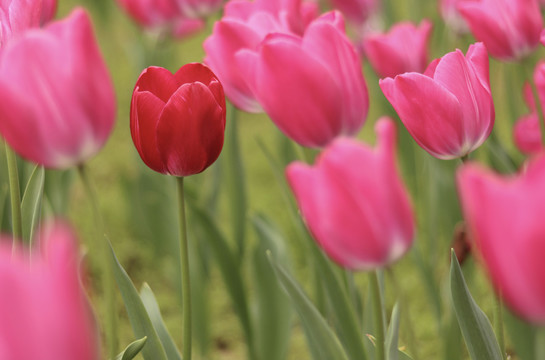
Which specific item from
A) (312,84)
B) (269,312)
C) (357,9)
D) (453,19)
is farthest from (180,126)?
(357,9)

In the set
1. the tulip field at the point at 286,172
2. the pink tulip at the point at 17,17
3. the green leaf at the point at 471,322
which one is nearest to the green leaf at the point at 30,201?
the tulip field at the point at 286,172

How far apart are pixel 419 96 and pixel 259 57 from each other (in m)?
0.12

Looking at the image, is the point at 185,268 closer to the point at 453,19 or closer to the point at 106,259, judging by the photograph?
the point at 106,259

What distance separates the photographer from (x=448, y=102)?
0.54 metres

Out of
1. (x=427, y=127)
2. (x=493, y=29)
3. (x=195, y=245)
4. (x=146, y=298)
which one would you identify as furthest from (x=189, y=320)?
(x=195, y=245)

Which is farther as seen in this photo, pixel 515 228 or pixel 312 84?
pixel 312 84

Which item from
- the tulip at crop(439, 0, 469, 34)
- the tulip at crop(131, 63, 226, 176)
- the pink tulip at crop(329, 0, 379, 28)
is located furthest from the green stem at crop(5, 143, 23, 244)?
the pink tulip at crop(329, 0, 379, 28)

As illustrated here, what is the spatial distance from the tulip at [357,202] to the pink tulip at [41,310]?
0.15m

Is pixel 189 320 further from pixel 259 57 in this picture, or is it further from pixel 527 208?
pixel 527 208

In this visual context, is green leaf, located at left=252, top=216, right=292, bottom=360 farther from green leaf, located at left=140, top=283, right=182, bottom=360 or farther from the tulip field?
green leaf, located at left=140, top=283, right=182, bottom=360

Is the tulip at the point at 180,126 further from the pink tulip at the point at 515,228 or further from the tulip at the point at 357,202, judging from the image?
the pink tulip at the point at 515,228

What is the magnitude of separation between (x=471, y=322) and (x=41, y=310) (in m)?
0.39

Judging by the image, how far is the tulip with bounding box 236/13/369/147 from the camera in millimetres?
516

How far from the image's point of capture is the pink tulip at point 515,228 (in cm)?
29
